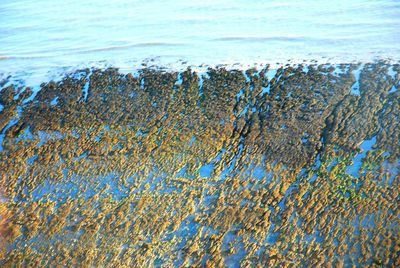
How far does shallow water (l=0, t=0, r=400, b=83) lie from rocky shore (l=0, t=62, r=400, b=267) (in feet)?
1.45

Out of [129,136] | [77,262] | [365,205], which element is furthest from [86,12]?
[365,205]

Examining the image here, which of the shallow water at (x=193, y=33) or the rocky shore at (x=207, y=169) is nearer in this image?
the rocky shore at (x=207, y=169)

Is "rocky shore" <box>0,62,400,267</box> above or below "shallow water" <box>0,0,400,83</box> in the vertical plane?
below

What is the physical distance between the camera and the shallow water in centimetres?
468

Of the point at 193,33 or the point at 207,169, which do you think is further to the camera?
the point at 193,33

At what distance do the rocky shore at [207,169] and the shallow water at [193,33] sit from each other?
441mm

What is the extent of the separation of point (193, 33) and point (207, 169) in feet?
8.32

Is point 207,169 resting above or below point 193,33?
below

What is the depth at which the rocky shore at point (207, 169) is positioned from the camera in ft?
8.83

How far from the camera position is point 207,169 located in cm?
323

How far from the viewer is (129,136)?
355 cm

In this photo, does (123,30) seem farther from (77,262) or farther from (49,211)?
(77,262)

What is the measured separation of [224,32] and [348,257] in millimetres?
3345

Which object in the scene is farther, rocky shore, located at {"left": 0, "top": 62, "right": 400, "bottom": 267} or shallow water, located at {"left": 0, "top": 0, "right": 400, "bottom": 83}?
shallow water, located at {"left": 0, "top": 0, "right": 400, "bottom": 83}
